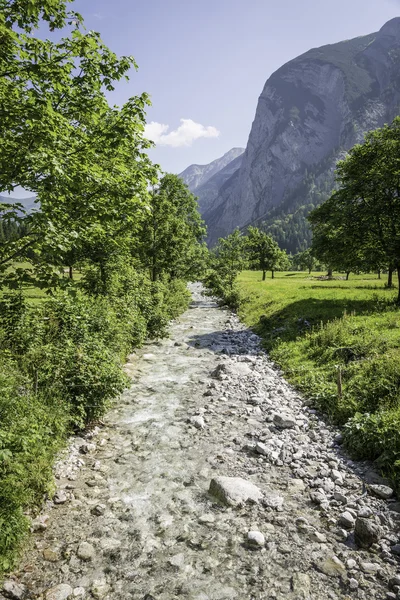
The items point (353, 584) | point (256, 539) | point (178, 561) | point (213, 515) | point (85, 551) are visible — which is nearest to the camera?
point (353, 584)

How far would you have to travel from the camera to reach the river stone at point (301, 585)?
5.11m

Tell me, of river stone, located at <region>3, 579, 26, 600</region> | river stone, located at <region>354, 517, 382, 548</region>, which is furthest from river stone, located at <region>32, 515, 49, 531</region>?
river stone, located at <region>354, 517, 382, 548</region>

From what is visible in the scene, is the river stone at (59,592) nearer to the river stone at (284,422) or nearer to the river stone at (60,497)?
the river stone at (60,497)

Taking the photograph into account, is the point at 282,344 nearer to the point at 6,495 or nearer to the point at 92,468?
the point at 92,468

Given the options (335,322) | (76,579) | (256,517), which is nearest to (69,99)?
(76,579)

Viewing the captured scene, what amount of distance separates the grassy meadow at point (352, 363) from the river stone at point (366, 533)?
6.18ft

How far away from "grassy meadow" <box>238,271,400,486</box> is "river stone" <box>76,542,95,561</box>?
6627 millimetres

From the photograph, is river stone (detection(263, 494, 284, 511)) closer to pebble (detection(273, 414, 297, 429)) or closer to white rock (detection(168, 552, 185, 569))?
white rock (detection(168, 552, 185, 569))

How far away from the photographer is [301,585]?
5281 mm

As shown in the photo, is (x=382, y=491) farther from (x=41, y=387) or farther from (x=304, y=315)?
(x=304, y=315)

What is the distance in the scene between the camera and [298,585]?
5289mm

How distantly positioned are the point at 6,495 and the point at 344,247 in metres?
27.7

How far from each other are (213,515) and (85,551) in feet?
8.31

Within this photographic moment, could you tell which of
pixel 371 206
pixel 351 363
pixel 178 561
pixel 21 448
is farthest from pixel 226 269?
pixel 178 561
